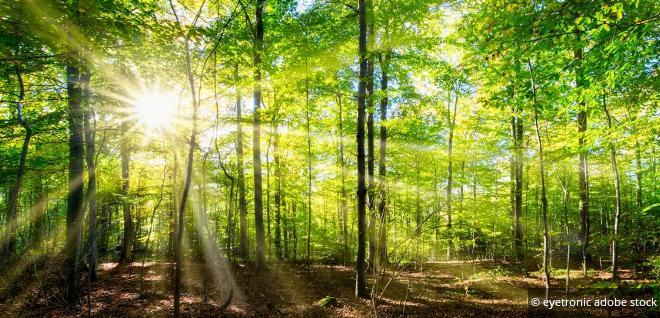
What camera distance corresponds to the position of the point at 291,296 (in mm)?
10688

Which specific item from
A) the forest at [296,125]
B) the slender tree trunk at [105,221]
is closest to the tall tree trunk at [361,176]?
the forest at [296,125]

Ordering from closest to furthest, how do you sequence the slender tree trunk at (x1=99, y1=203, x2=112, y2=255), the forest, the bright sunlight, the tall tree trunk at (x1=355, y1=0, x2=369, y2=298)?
1. the forest
2. the bright sunlight
3. the tall tree trunk at (x1=355, y1=0, x2=369, y2=298)
4. the slender tree trunk at (x1=99, y1=203, x2=112, y2=255)

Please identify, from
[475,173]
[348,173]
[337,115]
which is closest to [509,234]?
[475,173]

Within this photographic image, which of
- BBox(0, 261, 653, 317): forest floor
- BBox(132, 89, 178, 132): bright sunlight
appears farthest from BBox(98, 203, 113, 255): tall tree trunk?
BBox(132, 89, 178, 132): bright sunlight

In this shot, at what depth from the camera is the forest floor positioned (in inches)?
332

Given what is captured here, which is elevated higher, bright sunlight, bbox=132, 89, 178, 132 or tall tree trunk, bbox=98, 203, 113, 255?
bright sunlight, bbox=132, 89, 178, 132

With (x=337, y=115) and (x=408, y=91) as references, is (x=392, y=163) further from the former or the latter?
(x=408, y=91)

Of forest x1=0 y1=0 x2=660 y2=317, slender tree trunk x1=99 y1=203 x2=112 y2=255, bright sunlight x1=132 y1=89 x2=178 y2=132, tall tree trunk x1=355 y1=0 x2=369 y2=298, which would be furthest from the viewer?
slender tree trunk x1=99 y1=203 x2=112 y2=255

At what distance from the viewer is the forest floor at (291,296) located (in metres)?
8.44

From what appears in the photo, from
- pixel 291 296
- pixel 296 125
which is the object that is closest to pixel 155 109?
pixel 291 296

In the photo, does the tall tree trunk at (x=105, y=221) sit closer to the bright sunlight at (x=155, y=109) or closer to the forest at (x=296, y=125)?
the forest at (x=296, y=125)

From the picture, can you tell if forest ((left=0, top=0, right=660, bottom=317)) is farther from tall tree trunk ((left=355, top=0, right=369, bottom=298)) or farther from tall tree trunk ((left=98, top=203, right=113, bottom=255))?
tall tree trunk ((left=98, top=203, right=113, bottom=255))

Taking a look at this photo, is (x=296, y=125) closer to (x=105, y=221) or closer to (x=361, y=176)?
(x=361, y=176)

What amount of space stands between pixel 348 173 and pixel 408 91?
7957mm
